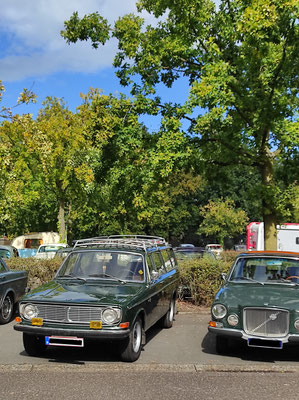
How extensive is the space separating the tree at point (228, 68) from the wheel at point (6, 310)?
6.75 meters

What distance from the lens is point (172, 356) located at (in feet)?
23.5

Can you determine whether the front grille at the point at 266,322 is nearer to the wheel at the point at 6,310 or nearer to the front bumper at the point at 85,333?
the front bumper at the point at 85,333

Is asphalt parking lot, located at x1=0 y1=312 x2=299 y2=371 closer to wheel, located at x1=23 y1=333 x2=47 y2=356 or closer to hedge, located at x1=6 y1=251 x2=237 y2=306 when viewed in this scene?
wheel, located at x1=23 y1=333 x2=47 y2=356

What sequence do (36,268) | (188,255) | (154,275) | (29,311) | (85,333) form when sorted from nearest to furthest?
(85,333), (29,311), (154,275), (36,268), (188,255)

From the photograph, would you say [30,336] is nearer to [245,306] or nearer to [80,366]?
[80,366]

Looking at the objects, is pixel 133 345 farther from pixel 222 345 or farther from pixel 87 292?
pixel 222 345

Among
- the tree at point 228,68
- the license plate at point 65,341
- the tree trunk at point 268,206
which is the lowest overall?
the license plate at point 65,341

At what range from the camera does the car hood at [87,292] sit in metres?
6.48

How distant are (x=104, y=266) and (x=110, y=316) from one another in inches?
58.6

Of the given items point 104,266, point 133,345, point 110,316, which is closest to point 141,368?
point 133,345

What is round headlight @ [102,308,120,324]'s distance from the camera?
20.6 feet

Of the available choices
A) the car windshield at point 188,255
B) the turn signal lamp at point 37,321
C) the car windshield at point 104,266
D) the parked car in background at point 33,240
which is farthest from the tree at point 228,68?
the parked car in background at point 33,240

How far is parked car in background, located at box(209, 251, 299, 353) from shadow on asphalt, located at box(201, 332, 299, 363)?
0.14 metres

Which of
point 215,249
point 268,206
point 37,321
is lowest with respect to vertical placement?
point 215,249
